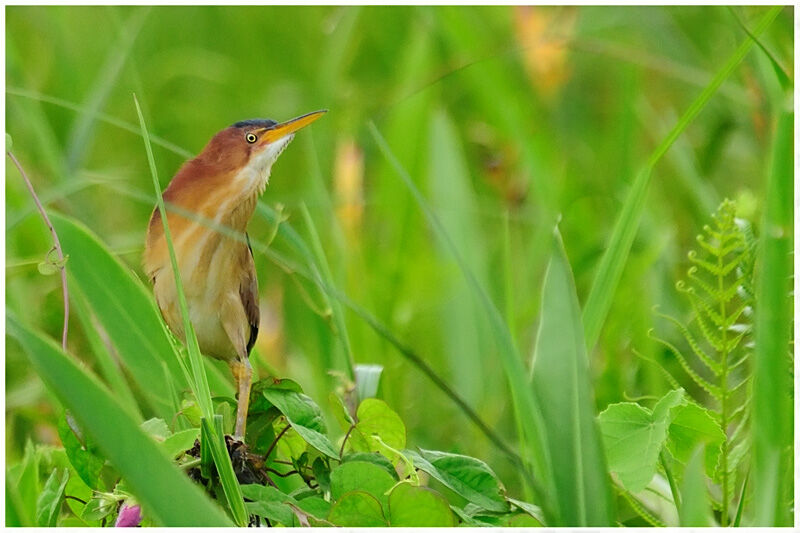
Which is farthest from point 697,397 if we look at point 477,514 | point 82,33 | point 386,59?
point 82,33

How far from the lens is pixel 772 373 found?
2.36 ft

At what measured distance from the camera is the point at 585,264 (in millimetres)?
1515

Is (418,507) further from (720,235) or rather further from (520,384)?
(720,235)

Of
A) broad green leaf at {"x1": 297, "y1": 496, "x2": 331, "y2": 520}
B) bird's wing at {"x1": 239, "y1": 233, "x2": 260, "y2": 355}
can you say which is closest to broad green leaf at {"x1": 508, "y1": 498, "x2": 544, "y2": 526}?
broad green leaf at {"x1": 297, "y1": 496, "x2": 331, "y2": 520}

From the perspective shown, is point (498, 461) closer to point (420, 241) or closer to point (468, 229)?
point (468, 229)

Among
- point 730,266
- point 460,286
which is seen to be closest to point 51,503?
point 730,266

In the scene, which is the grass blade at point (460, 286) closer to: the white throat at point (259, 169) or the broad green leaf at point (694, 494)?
the white throat at point (259, 169)

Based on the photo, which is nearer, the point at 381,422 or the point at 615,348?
the point at 381,422

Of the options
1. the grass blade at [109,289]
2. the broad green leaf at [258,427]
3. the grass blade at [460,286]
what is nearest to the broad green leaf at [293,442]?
the broad green leaf at [258,427]

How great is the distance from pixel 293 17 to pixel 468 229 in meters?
0.87

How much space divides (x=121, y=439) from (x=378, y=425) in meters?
0.17

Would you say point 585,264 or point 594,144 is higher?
point 594,144

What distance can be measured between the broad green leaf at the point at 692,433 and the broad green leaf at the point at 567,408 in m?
0.10

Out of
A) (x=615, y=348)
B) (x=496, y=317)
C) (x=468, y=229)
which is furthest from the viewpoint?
(x=468, y=229)
